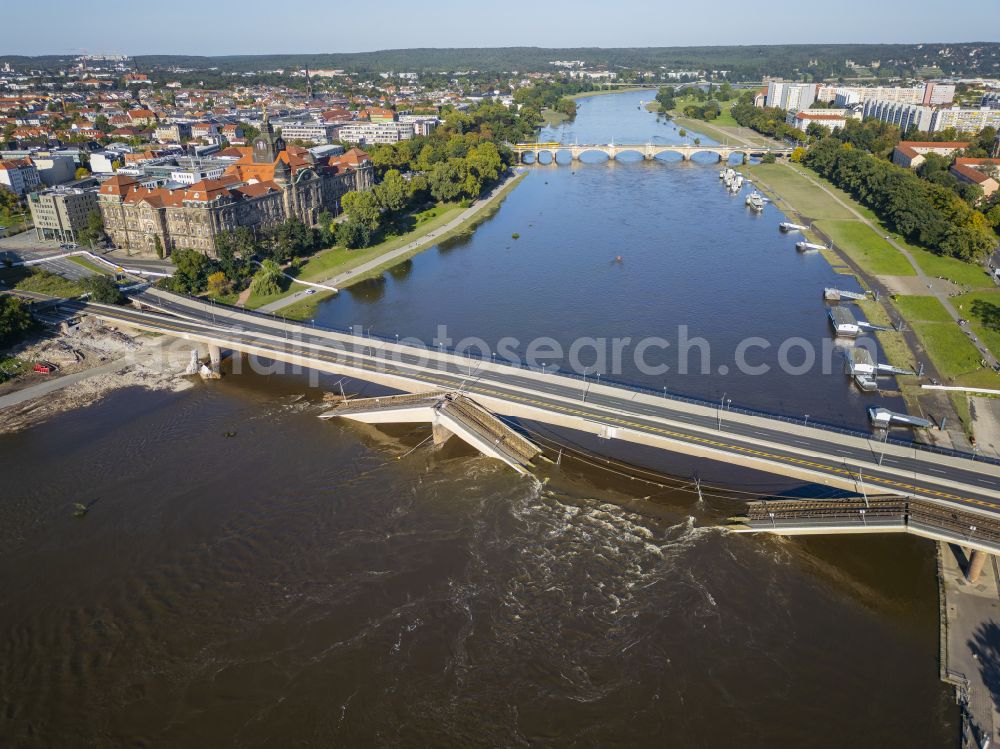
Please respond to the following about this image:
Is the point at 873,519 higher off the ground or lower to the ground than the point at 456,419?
lower

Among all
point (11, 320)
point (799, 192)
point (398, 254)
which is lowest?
point (398, 254)

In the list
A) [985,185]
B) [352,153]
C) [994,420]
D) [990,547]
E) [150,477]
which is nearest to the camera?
[990,547]

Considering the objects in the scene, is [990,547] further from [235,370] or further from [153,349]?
[153,349]

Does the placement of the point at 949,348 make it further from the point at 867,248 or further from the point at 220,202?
the point at 220,202

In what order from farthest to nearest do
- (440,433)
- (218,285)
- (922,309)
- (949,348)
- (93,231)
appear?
(93,231) < (218,285) < (922,309) < (949,348) < (440,433)

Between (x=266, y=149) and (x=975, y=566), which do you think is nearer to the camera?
(x=975, y=566)

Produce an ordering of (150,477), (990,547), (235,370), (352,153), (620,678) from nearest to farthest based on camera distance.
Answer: (620,678) → (990,547) → (150,477) → (235,370) → (352,153)

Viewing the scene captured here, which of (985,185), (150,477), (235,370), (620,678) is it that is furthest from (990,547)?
(985,185)

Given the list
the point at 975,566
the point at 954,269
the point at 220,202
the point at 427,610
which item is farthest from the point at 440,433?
the point at 954,269
